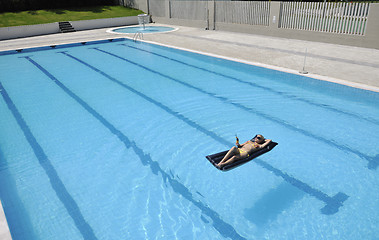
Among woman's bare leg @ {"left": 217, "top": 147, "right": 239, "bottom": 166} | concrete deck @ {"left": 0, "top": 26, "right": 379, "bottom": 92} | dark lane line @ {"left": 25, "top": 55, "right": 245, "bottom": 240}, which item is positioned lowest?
dark lane line @ {"left": 25, "top": 55, "right": 245, "bottom": 240}

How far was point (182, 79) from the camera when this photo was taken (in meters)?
10.0

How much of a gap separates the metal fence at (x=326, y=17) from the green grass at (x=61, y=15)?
1453cm

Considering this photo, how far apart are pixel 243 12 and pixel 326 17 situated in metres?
5.11

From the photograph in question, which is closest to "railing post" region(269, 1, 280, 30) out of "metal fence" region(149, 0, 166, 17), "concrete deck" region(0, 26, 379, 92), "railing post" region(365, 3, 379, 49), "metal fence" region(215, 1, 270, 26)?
"metal fence" region(215, 1, 270, 26)

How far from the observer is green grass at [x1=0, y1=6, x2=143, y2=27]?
20.8 metres

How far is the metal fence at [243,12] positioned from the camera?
1622 centimetres

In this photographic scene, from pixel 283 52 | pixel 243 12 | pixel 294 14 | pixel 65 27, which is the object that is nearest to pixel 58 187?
pixel 283 52

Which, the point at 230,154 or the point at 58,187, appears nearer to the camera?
the point at 230,154

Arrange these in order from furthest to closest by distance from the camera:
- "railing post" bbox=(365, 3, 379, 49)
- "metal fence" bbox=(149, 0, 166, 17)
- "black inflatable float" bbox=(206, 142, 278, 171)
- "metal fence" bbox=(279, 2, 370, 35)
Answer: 1. "metal fence" bbox=(149, 0, 166, 17)
2. "metal fence" bbox=(279, 2, 370, 35)
3. "railing post" bbox=(365, 3, 379, 49)
4. "black inflatable float" bbox=(206, 142, 278, 171)

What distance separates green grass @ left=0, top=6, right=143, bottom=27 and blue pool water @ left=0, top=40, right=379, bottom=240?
1341cm

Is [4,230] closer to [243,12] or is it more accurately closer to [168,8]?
[243,12]

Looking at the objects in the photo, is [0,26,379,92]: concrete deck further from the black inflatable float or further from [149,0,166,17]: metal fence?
[149,0,166,17]: metal fence

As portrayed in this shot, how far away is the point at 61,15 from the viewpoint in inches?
905

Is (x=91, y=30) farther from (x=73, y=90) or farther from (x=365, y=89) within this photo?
(x=365, y=89)
